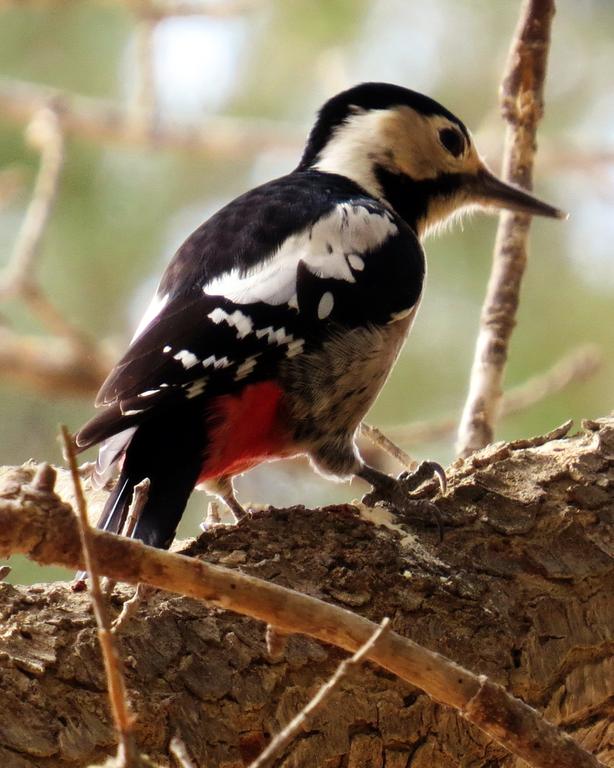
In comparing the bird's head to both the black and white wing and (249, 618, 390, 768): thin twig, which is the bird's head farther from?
(249, 618, 390, 768): thin twig

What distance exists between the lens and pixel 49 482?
1226mm

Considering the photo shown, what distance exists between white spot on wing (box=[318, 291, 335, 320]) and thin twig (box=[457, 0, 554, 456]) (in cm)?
42

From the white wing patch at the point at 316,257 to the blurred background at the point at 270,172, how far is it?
5.39 ft

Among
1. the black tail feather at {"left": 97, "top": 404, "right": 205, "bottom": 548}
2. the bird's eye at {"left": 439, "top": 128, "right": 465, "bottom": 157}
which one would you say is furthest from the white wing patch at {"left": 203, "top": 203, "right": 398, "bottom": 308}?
the bird's eye at {"left": 439, "top": 128, "right": 465, "bottom": 157}

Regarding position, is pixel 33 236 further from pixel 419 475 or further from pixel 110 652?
pixel 110 652

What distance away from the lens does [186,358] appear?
89.4 inches

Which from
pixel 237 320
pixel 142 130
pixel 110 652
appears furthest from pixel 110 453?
pixel 142 130

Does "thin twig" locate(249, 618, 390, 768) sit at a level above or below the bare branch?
below

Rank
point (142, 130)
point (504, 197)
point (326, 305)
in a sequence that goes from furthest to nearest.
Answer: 1. point (142, 130)
2. point (504, 197)
3. point (326, 305)

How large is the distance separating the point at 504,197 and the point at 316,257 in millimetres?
816

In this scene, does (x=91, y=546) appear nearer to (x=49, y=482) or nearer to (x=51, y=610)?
(x=49, y=482)

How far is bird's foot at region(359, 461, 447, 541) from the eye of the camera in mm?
2033

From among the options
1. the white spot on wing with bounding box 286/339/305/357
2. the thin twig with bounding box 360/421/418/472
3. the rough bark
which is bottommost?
the rough bark

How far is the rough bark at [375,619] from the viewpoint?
5.19 feet
